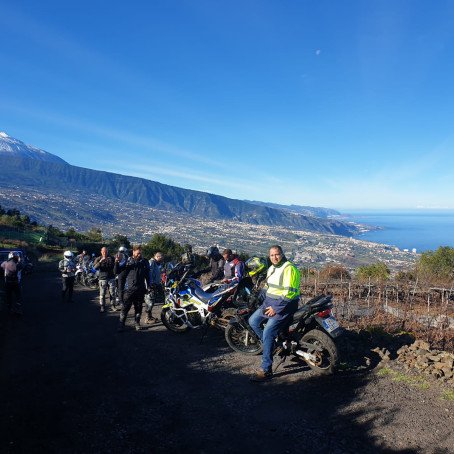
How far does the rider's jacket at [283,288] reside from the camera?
5.59 m

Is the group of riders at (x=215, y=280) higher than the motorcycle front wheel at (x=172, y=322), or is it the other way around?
the group of riders at (x=215, y=280)

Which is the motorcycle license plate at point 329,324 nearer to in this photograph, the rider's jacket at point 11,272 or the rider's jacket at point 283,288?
the rider's jacket at point 283,288

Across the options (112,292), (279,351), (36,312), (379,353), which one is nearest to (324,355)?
(279,351)

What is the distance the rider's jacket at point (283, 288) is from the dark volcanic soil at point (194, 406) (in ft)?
3.50

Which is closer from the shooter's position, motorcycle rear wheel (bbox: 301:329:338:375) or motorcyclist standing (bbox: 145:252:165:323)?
motorcycle rear wheel (bbox: 301:329:338:375)

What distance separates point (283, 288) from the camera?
5621mm

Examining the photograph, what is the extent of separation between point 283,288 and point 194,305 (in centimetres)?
294

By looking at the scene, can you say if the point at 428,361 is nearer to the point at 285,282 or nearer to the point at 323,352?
the point at 323,352

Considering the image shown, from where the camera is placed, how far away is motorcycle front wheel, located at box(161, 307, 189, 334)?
830 centimetres

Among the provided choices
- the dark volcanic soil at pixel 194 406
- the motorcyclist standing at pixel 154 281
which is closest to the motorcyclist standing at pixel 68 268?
the motorcyclist standing at pixel 154 281

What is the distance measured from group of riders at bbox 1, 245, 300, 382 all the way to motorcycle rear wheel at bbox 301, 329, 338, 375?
0.45 meters

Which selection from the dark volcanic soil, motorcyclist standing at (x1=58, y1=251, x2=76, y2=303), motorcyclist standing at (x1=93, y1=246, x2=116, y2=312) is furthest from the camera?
motorcyclist standing at (x1=58, y1=251, x2=76, y2=303)

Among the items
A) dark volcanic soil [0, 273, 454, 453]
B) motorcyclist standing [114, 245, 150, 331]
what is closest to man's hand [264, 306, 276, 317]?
dark volcanic soil [0, 273, 454, 453]

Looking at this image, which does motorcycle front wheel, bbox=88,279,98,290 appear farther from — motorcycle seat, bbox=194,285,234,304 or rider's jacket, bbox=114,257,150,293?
motorcycle seat, bbox=194,285,234,304
